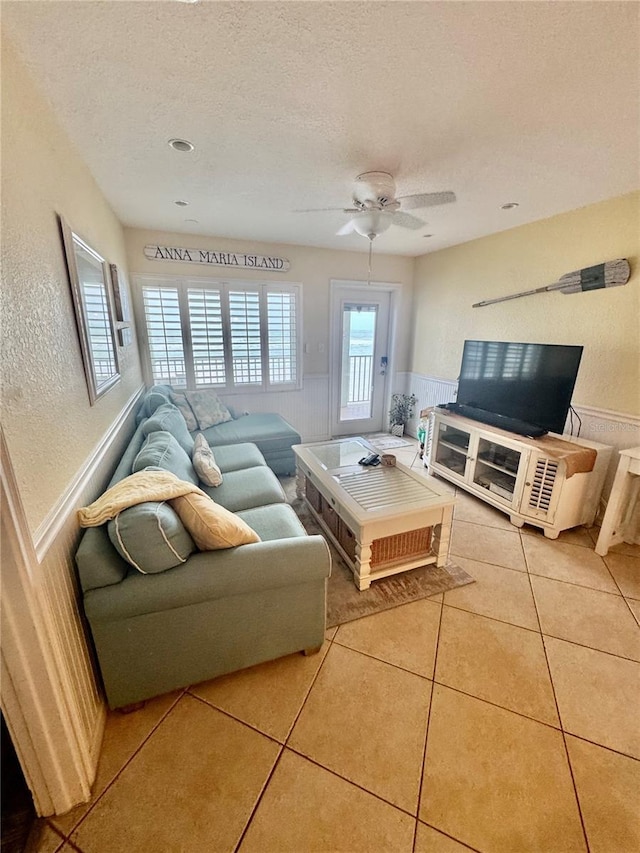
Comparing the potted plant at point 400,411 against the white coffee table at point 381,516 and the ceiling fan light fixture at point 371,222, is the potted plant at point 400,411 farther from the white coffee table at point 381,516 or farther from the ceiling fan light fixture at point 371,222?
the ceiling fan light fixture at point 371,222

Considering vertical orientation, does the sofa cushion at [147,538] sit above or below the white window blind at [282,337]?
below

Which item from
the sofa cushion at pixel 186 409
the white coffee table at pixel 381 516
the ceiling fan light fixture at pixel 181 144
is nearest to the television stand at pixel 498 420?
the white coffee table at pixel 381 516

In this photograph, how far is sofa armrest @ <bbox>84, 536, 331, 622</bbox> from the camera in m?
1.19

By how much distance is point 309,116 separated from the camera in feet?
5.11

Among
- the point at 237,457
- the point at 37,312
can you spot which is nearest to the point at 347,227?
the point at 237,457

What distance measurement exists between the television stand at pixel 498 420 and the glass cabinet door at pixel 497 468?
0.51 ft

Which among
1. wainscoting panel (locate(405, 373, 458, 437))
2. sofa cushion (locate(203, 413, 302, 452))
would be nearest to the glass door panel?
wainscoting panel (locate(405, 373, 458, 437))

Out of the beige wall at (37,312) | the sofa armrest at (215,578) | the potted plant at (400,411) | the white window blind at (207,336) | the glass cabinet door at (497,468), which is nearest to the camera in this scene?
the beige wall at (37,312)

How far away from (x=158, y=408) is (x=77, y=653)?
6.28 feet

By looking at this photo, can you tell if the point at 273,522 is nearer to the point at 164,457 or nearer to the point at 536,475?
the point at 164,457

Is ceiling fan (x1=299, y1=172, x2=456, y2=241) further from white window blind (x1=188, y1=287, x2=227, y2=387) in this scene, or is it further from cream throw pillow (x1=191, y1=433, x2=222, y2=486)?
white window blind (x1=188, y1=287, x2=227, y2=387)

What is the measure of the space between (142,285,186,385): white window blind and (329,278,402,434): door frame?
5.84ft

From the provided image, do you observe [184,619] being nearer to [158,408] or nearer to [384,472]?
[384,472]

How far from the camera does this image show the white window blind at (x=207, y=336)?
3.70 meters
